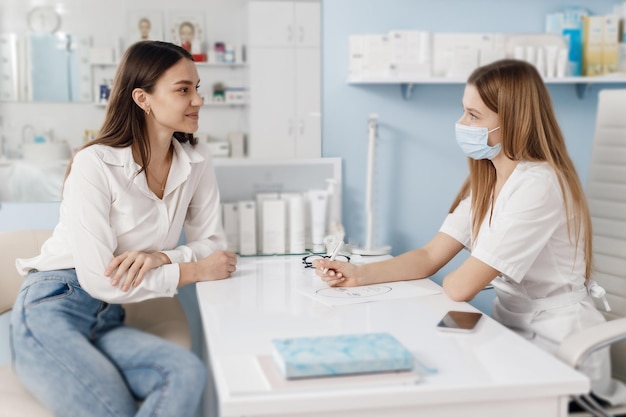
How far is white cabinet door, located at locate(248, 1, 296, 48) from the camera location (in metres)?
2.32

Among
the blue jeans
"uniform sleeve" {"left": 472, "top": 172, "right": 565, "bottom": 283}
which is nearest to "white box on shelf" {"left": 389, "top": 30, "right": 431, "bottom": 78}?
"uniform sleeve" {"left": 472, "top": 172, "right": 565, "bottom": 283}

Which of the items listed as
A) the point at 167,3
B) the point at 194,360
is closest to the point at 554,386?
the point at 194,360

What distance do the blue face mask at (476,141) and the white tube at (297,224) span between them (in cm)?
67

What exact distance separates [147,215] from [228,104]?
22.0 inches

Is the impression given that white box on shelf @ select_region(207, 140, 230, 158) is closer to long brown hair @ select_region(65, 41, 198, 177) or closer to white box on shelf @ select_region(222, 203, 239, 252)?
white box on shelf @ select_region(222, 203, 239, 252)

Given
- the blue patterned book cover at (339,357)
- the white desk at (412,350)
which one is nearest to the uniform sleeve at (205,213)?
the white desk at (412,350)

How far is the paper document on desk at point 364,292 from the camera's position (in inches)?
65.6

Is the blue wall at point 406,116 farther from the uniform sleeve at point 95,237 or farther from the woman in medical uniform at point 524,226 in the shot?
the uniform sleeve at point 95,237

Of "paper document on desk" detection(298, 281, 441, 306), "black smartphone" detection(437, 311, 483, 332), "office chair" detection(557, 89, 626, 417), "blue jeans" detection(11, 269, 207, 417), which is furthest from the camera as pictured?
"office chair" detection(557, 89, 626, 417)

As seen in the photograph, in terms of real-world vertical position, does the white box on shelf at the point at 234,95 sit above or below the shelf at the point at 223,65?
below

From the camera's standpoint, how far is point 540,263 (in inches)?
67.4

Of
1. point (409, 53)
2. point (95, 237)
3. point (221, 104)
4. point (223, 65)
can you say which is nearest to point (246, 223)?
point (221, 104)

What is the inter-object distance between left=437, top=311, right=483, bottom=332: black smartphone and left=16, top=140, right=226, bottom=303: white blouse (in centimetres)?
70

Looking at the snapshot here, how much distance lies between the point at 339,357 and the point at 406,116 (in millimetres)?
1483
